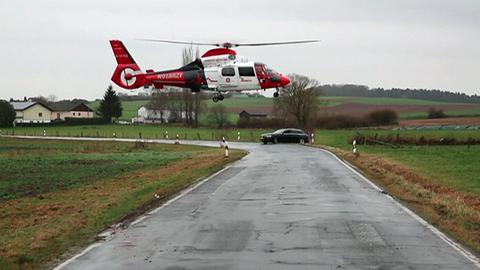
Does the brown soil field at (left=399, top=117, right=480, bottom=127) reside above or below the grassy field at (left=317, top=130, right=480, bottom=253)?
above

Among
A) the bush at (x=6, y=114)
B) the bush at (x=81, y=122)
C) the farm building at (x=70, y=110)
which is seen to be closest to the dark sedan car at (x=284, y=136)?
the bush at (x=6, y=114)

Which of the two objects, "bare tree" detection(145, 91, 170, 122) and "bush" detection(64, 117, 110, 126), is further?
"bush" detection(64, 117, 110, 126)

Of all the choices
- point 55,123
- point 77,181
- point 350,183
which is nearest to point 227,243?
point 350,183

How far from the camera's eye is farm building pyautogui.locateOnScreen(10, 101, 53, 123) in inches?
5280

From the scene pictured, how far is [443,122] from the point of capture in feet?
303

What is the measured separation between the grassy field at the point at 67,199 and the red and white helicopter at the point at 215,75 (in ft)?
11.3

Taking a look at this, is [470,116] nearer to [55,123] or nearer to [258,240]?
[55,123]

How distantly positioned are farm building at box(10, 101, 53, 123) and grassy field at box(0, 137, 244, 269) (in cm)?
10126

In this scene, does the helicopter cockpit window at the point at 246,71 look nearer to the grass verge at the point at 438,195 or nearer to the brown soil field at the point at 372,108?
the grass verge at the point at 438,195

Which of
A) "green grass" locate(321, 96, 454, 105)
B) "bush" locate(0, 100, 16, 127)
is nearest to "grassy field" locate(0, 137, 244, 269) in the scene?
"green grass" locate(321, 96, 454, 105)

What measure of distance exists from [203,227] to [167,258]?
330cm

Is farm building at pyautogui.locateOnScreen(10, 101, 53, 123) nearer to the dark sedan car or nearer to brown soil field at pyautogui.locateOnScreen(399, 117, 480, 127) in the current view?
brown soil field at pyautogui.locateOnScreen(399, 117, 480, 127)

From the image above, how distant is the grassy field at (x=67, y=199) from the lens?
39.0 ft

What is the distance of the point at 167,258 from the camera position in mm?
10141
